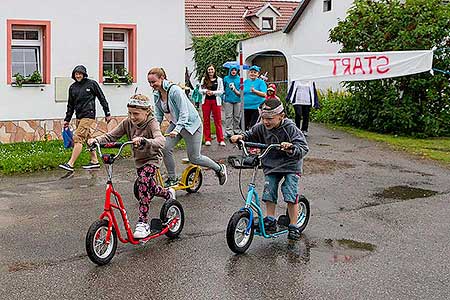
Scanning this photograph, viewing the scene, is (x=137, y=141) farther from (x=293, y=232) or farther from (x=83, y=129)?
(x=83, y=129)

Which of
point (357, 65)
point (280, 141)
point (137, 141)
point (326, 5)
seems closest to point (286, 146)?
point (280, 141)

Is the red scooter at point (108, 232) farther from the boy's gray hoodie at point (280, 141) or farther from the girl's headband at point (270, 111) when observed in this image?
the girl's headband at point (270, 111)

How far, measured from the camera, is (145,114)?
685 cm

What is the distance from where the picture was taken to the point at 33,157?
485 inches

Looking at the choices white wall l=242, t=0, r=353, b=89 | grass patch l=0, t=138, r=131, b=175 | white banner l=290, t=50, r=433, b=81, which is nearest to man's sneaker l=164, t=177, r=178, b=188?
grass patch l=0, t=138, r=131, b=175

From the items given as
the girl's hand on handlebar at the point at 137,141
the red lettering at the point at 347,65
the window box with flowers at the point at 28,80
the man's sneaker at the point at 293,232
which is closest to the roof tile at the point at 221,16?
the red lettering at the point at 347,65

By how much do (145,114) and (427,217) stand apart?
391 cm

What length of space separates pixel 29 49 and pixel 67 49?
2.84ft

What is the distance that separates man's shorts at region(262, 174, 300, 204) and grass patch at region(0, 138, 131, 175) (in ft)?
19.0

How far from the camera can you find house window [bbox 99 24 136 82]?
16.7 m

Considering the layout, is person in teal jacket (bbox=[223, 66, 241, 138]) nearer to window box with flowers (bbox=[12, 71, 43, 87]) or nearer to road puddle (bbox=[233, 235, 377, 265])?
window box with flowers (bbox=[12, 71, 43, 87])

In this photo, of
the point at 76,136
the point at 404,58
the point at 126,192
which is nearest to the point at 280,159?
the point at 126,192

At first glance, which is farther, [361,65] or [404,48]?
[404,48]

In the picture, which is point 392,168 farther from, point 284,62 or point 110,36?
point 284,62
